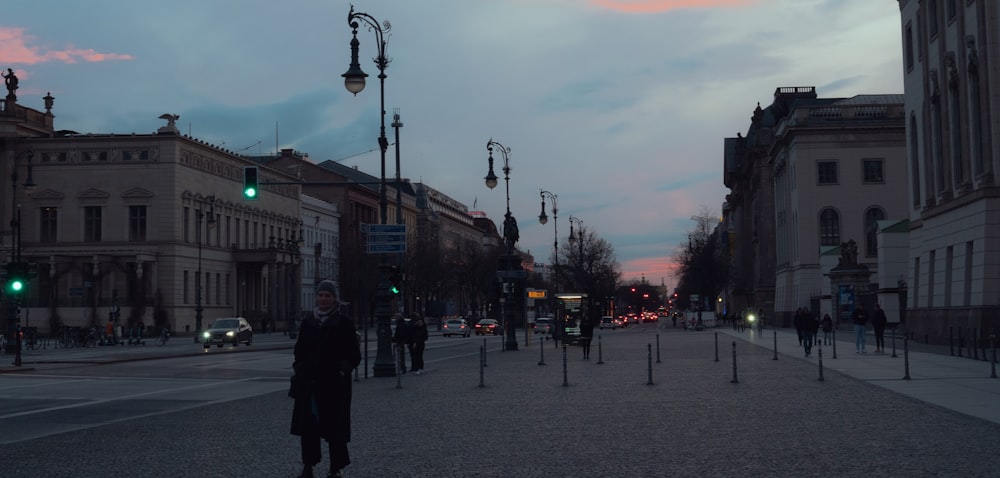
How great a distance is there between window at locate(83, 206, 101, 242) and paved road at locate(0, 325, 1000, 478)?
69.5 m

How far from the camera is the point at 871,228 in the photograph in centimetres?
8694

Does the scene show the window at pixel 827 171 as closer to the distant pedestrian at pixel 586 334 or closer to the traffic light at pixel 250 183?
the distant pedestrian at pixel 586 334

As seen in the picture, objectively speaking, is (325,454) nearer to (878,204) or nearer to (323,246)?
(878,204)

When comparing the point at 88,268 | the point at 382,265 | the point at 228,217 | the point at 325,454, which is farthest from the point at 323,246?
the point at 325,454

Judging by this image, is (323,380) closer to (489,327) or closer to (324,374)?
(324,374)

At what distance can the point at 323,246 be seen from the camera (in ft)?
410

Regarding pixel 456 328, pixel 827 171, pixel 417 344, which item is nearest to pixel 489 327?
pixel 456 328

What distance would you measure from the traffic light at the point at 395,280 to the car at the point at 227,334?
90.3ft

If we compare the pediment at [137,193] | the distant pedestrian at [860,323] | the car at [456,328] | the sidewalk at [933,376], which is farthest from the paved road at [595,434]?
the pediment at [137,193]

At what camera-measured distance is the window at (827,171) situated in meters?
87.7

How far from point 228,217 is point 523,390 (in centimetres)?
7897

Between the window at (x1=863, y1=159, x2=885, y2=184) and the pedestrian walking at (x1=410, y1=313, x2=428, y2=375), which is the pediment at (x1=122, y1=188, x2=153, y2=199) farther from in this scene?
the pedestrian walking at (x1=410, y1=313, x2=428, y2=375)

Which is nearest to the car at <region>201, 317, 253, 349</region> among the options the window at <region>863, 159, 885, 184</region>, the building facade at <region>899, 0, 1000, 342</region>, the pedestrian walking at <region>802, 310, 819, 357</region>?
the pedestrian walking at <region>802, 310, 819, 357</region>

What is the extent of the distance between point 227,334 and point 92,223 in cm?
3550
